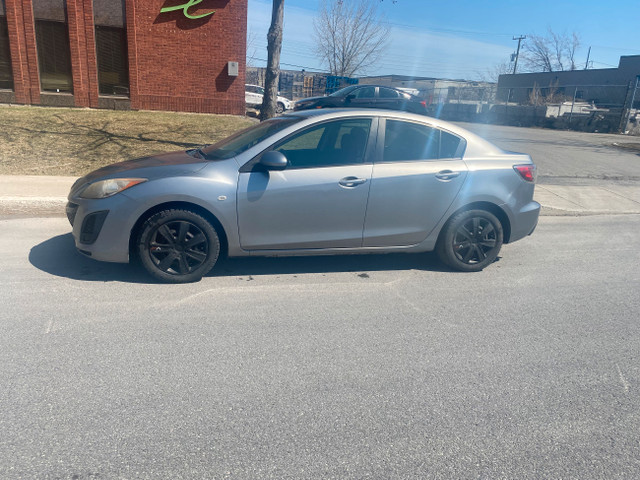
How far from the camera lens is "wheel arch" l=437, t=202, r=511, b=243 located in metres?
5.52

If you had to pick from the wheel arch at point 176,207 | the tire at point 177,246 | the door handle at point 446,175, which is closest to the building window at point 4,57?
the wheel arch at point 176,207

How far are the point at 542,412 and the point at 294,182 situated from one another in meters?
2.86

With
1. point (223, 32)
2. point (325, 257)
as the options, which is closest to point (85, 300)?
point (325, 257)

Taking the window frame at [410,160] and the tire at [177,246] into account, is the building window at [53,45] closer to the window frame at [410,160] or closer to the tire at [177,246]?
the tire at [177,246]

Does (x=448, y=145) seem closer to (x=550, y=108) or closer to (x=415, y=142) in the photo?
(x=415, y=142)

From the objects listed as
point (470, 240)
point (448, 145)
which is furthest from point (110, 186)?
point (470, 240)

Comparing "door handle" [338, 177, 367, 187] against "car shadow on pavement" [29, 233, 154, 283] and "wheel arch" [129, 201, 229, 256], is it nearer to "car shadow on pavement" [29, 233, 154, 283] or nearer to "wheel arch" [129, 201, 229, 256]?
"wheel arch" [129, 201, 229, 256]

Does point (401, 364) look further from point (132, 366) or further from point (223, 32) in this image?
point (223, 32)

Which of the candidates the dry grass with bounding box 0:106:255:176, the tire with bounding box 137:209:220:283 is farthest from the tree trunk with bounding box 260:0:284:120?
the tire with bounding box 137:209:220:283

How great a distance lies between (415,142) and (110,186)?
121 inches

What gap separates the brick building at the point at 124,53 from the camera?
16266mm

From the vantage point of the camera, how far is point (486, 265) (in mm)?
5750

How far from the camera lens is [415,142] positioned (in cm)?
545

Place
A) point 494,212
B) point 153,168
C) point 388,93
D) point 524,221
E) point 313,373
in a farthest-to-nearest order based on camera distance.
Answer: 1. point 388,93
2. point 524,221
3. point 494,212
4. point 153,168
5. point 313,373
